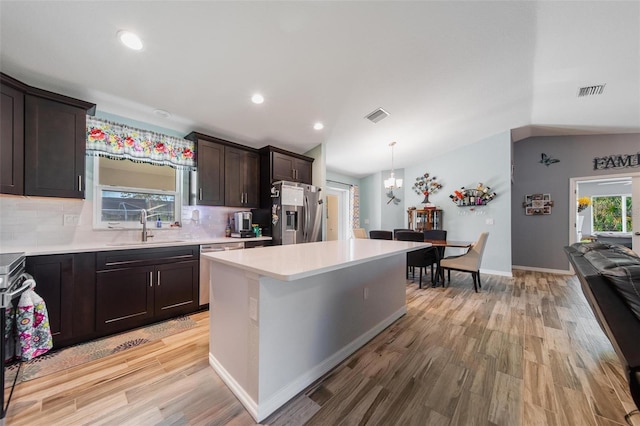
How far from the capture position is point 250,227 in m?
3.69

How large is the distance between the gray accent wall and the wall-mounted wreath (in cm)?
175

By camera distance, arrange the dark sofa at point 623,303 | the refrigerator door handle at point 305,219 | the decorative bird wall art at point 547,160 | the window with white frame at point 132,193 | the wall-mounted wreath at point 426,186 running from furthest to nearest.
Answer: the wall-mounted wreath at point 426,186 < the decorative bird wall art at point 547,160 < the refrigerator door handle at point 305,219 < the window with white frame at point 132,193 < the dark sofa at point 623,303

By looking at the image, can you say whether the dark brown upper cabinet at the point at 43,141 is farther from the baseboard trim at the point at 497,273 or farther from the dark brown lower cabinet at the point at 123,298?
the baseboard trim at the point at 497,273

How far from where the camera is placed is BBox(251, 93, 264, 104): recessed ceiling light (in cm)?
274

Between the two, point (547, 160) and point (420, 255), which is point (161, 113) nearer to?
point (420, 255)

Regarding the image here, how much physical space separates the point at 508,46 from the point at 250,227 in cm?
382

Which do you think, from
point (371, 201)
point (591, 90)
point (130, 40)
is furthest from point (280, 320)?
point (371, 201)

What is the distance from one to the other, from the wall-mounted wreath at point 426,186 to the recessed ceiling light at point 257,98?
4.66 metres

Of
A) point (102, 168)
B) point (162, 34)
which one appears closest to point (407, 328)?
point (162, 34)

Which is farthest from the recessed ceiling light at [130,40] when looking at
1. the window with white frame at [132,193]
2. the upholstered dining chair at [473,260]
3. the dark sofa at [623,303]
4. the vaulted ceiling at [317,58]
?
the upholstered dining chair at [473,260]

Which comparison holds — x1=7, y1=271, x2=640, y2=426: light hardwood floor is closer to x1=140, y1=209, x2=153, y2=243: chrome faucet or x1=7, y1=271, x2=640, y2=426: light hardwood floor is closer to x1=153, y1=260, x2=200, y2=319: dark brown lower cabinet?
x1=153, y1=260, x2=200, y2=319: dark brown lower cabinet

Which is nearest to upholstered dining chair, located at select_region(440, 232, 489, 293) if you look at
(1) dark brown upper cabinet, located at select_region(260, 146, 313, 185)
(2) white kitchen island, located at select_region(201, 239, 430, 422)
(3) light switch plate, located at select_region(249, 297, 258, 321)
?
(2) white kitchen island, located at select_region(201, 239, 430, 422)

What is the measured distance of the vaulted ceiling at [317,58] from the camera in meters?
1.78

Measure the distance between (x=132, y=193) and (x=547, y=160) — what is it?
7.70 metres
